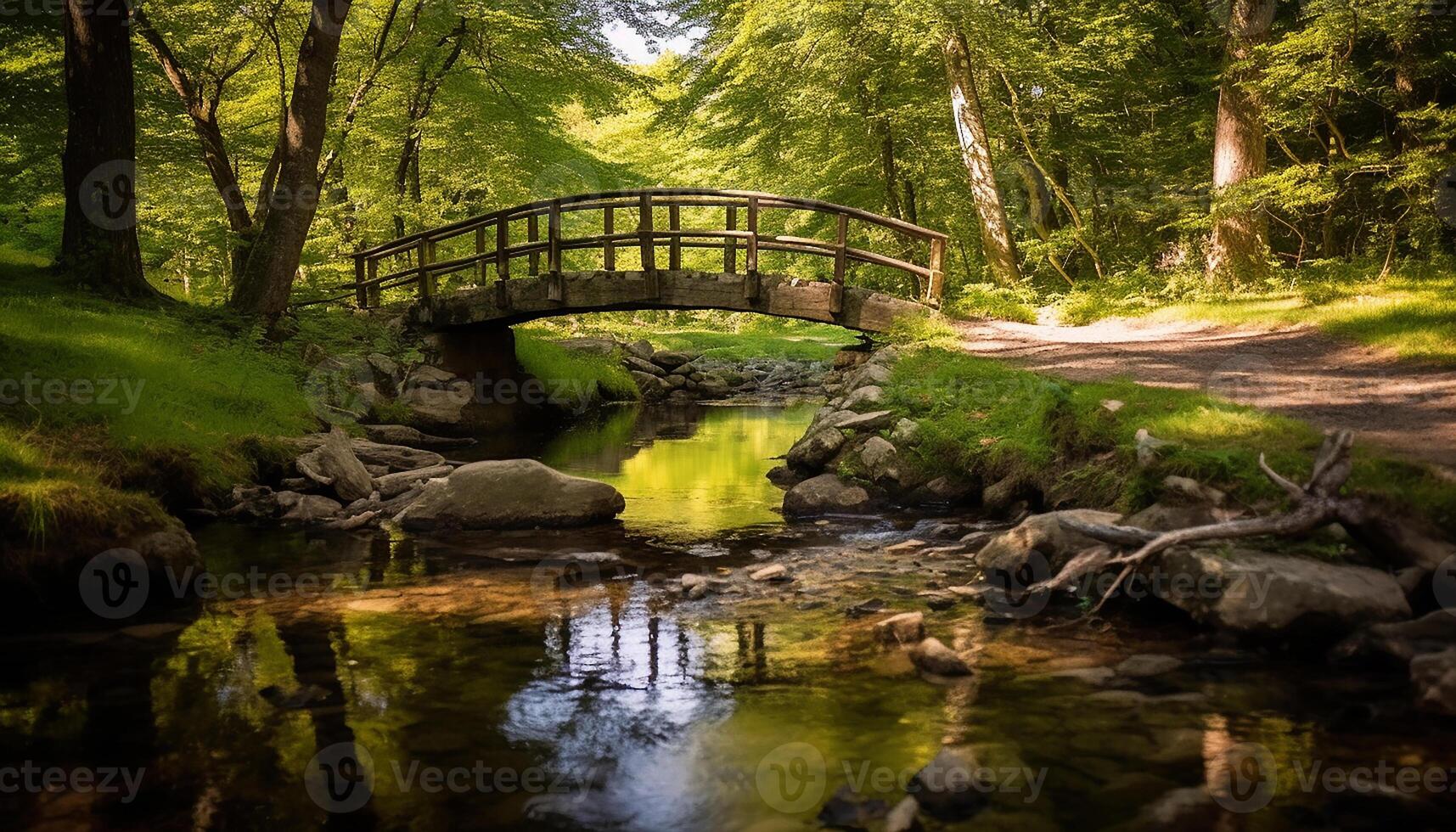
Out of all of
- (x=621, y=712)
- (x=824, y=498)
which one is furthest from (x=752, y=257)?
(x=621, y=712)

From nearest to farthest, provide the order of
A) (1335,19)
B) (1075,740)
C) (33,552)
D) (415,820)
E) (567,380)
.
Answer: (415,820) → (1075,740) → (33,552) → (1335,19) → (567,380)

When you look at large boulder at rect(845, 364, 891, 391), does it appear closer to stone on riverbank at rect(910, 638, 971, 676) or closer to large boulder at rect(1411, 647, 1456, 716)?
stone on riverbank at rect(910, 638, 971, 676)

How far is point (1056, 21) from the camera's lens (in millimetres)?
17531

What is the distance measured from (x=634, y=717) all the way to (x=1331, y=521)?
354cm

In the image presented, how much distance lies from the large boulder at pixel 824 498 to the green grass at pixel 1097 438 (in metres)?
0.72

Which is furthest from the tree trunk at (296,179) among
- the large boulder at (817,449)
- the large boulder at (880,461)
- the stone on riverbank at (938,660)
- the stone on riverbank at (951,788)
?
the stone on riverbank at (951,788)

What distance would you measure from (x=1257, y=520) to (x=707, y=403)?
54.2ft

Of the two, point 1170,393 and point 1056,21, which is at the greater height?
point 1056,21

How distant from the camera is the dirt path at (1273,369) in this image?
618cm

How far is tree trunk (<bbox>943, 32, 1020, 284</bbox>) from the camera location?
1522cm

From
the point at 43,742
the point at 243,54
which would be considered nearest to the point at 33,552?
the point at 43,742

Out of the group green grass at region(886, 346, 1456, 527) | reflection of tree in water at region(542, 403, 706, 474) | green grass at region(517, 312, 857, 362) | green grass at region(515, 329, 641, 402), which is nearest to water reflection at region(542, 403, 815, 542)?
reflection of tree in water at region(542, 403, 706, 474)

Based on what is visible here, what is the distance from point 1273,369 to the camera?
27.8 feet

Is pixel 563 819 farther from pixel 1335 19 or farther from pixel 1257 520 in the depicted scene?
pixel 1335 19
